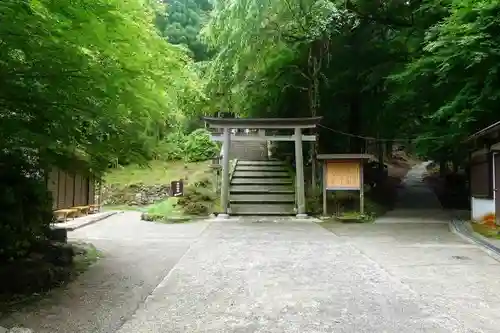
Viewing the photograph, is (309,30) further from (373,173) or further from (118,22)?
(118,22)

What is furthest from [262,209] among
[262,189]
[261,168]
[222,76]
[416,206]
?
[416,206]

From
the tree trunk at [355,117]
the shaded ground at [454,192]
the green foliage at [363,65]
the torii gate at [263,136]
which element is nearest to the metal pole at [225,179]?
the torii gate at [263,136]

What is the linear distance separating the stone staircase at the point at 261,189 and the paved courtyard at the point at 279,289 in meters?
6.70

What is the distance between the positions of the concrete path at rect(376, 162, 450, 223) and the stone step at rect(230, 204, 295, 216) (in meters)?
3.45

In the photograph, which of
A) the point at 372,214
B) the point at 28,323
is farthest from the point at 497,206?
the point at 28,323

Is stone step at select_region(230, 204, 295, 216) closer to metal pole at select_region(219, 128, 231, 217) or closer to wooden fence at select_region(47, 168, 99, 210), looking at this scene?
metal pole at select_region(219, 128, 231, 217)

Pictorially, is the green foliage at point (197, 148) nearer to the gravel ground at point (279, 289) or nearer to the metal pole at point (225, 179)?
the metal pole at point (225, 179)

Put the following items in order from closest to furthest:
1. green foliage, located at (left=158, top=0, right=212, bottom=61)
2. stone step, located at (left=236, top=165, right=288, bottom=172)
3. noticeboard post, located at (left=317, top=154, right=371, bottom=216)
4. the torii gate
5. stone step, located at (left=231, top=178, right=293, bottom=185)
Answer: noticeboard post, located at (left=317, top=154, right=371, bottom=216)
the torii gate
stone step, located at (left=231, top=178, right=293, bottom=185)
stone step, located at (left=236, top=165, right=288, bottom=172)
green foliage, located at (left=158, top=0, right=212, bottom=61)

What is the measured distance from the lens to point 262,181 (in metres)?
19.4

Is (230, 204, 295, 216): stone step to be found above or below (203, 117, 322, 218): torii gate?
below

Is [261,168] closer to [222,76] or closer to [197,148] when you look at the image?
[222,76]

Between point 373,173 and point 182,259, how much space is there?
17660mm

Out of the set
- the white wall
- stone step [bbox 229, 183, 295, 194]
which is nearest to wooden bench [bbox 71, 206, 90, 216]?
stone step [bbox 229, 183, 295, 194]

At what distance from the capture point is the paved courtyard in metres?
4.38
